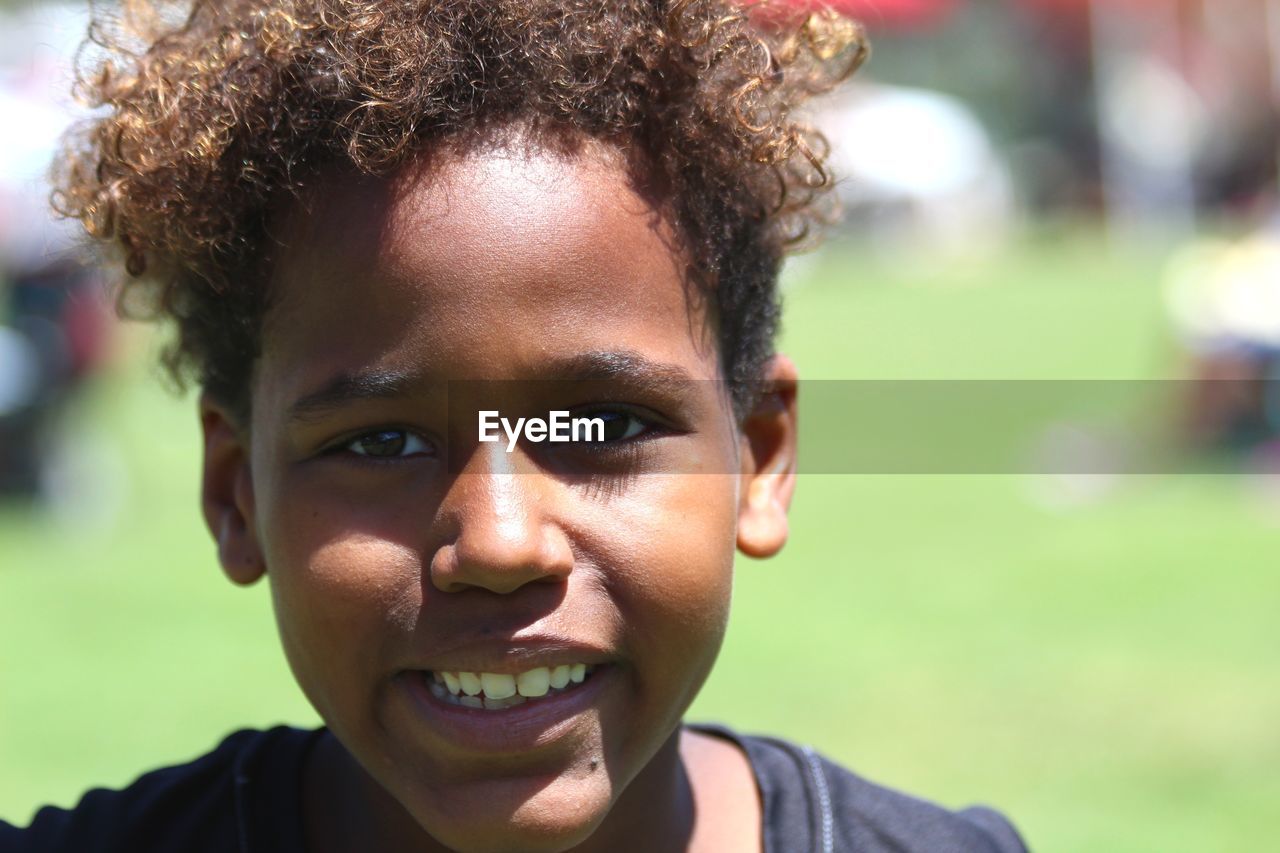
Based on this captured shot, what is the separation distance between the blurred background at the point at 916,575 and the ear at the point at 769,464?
0.34 metres

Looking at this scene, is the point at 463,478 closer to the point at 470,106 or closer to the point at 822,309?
the point at 470,106

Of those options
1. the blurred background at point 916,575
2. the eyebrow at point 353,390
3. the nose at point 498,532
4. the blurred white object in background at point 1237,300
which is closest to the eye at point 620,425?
the nose at point 498,532

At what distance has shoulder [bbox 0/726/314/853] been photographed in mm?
1912

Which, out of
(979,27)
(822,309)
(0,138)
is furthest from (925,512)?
(979,27)

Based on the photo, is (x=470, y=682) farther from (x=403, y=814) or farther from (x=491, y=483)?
(x=403, y=814)

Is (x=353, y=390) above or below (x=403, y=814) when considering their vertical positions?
above

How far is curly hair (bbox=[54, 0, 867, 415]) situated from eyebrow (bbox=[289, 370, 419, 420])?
0.59ft

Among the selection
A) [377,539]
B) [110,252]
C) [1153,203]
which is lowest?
[377,539]

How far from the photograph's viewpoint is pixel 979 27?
80.0 ft

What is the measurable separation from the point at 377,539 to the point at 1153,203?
20635 mm

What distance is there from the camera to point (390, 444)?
5.52 feet

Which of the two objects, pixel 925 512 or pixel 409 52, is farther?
pixel 925 512

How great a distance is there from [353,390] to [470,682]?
0.32m

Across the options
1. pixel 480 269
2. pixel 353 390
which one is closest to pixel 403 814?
pixel 353 390
